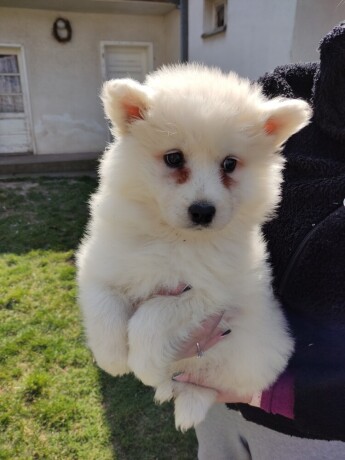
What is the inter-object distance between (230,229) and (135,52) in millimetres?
9950

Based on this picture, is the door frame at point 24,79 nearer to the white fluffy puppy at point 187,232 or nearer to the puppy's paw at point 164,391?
the white fluffy puppy at point 187,232

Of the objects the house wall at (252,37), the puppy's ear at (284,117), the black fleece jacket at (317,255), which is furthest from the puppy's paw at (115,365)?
the house wall at (252,37)

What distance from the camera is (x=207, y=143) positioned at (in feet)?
4.51

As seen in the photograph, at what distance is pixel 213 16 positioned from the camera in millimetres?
8039

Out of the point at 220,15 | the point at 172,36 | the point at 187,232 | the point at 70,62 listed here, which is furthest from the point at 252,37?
the point at 187,232

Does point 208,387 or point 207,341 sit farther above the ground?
point 207,341

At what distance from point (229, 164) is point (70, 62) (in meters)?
9.67

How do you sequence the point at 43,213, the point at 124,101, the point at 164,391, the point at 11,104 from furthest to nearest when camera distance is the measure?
the point at 11,104, the point at 43,213, the point at 164,391, the point at 124,101

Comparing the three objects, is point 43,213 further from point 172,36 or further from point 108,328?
point 108,328

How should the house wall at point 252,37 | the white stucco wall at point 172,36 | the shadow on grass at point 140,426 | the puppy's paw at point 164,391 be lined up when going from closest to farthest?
the puppy's paw at point 164,391
the shadow on grass at point 140,426
the house wall at point 252,37
the white stucco wall at point 172,36

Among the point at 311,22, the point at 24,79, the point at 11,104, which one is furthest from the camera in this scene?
the point at 11,104

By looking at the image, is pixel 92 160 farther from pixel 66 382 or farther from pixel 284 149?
pixel 284 149

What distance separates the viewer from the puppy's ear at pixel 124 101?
1.39 meters

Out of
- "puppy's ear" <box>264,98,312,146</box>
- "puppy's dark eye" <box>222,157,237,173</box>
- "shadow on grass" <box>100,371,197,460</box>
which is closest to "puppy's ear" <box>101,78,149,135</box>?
"puppy's dark eye" <box>222,157,237,173</box>
